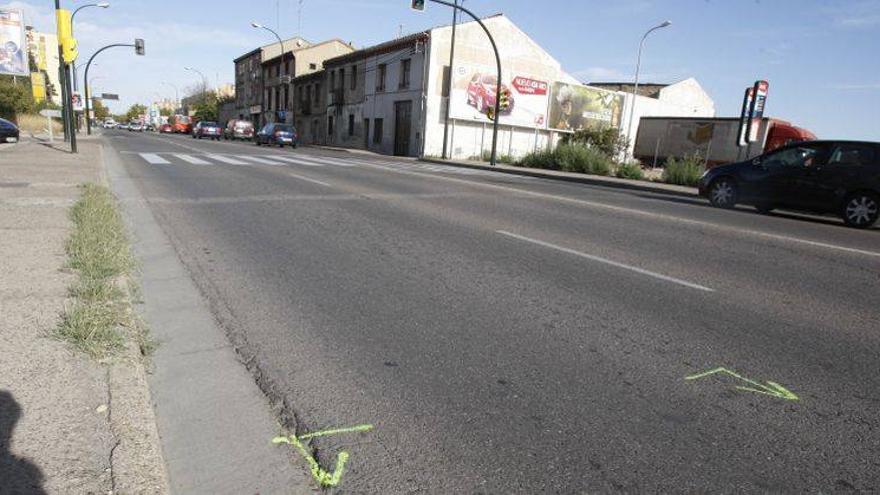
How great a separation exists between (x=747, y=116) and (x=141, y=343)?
19.2 meters

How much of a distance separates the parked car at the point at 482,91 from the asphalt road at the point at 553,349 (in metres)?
28.9

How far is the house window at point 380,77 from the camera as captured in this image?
39500 mm

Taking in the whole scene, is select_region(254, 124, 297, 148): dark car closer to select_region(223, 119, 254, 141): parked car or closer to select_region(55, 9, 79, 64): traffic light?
select_region(223, 119, 254, 141): parked car

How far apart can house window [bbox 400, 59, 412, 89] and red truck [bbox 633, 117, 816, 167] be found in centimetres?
1549

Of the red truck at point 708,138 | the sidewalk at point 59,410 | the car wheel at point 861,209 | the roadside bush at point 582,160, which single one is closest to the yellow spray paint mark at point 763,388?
the sidewalk at point 59,410

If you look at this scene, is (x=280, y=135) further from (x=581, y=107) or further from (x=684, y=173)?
(x=684, y=173)

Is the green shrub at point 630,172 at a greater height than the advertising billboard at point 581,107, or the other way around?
the advertising billboard at point 581,107

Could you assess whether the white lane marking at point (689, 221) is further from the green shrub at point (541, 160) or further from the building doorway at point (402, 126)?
the building doorway at point (402, 126)

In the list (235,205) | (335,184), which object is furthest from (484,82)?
(235,205)

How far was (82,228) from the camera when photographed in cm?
541

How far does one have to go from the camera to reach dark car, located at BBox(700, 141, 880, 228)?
33.4 ft

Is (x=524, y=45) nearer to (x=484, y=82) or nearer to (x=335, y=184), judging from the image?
(x=484, y=82)

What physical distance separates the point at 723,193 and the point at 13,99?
1833 inches

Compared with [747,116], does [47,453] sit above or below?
below
